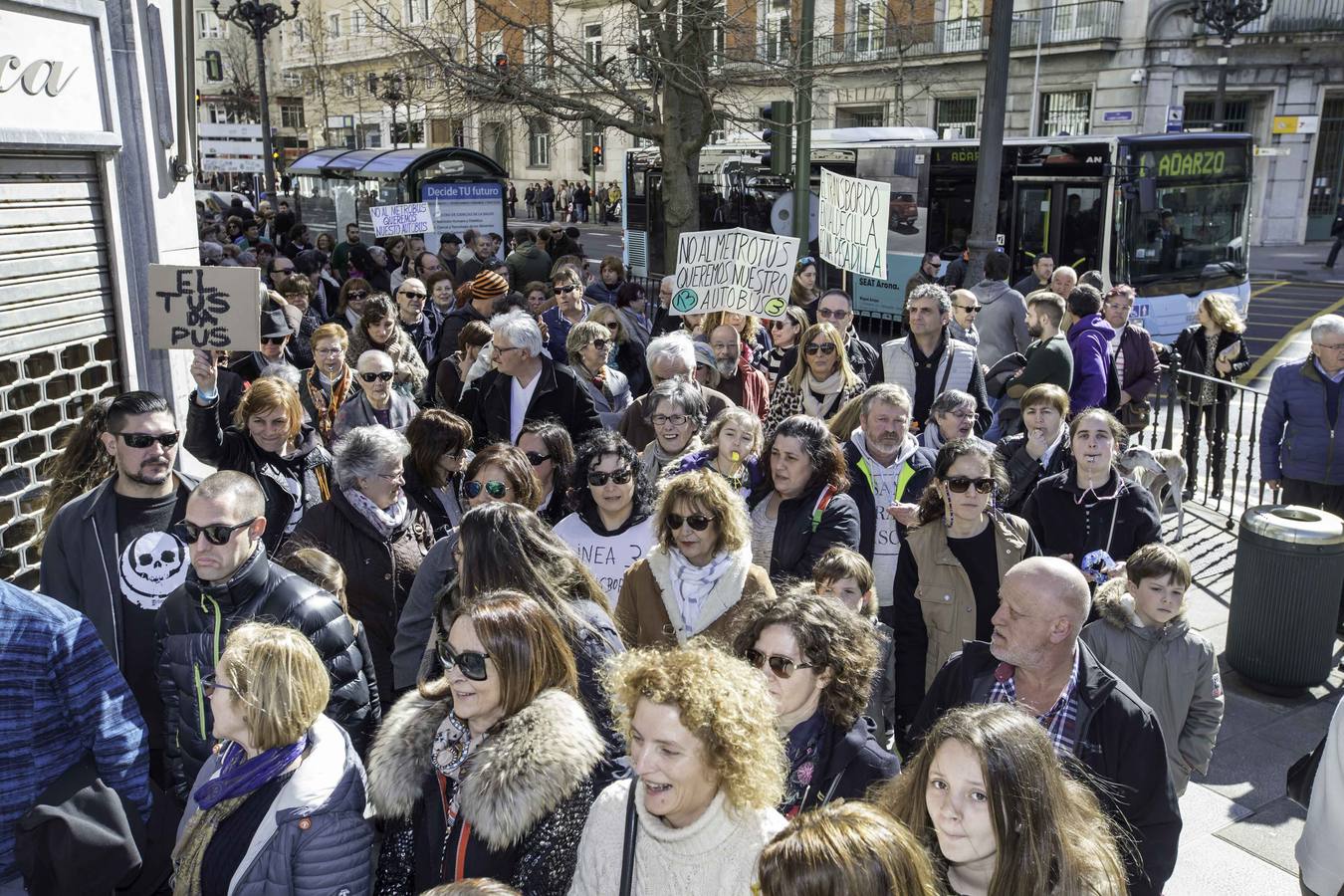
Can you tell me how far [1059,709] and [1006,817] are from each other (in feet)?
2.99

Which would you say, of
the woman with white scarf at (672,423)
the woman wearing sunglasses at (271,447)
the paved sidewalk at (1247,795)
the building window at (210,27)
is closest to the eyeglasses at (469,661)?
the woman wearing sunglasses at (271,447)

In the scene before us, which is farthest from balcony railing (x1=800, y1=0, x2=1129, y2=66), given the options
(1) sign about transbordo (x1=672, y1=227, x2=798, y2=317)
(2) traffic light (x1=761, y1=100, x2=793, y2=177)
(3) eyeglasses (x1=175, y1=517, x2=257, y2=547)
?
(3) eyeglasses (x1=175, y1=517, x2=257, y2=547)

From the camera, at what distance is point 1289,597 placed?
582 centimetres

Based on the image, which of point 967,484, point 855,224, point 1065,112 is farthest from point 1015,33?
point 967,484

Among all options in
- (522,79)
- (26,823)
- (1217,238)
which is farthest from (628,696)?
(1217,238)

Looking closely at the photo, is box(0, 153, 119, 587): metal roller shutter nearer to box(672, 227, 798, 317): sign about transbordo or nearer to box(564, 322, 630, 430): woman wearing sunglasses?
box(564, 322, 630, 430): woman wearing sunglasses

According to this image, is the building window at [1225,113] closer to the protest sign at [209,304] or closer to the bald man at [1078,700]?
the protest sign at [209,304]

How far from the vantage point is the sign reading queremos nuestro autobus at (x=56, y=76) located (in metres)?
5.18

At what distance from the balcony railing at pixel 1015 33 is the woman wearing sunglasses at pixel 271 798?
30375mm

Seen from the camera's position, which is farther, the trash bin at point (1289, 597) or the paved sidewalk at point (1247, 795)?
the trash bin at point (1289, 597)

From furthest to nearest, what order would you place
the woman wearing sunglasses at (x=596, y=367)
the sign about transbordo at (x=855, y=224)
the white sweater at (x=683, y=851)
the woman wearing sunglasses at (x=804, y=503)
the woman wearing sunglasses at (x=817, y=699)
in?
the sign about transbordo at (x=855, y=224)
the woman wearing sunglasses at (x=596, y=367)
the woman wearing sunglasses at (x=804, y=503)
the woman wearing sunglasses at (x=817, y=699)
the white sweater at (x=683, y=851)

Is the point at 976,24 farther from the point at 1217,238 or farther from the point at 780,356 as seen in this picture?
the point at 780,356

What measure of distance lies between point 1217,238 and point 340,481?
15.0m

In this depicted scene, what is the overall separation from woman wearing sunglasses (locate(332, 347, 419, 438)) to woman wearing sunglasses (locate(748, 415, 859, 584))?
2.39m
